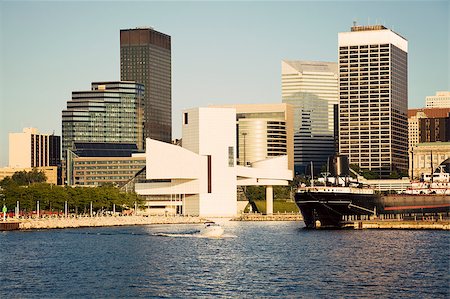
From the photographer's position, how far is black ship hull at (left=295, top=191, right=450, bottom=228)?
142 m

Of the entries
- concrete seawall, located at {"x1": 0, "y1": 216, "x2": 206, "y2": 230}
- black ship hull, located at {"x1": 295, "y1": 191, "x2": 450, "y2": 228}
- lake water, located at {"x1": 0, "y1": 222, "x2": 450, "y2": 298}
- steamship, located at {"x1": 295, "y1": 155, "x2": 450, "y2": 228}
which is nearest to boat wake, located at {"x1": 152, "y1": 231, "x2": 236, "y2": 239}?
lake water, located at {"x1": 0, "y1": 222, "x2": 450, "y2": 298}

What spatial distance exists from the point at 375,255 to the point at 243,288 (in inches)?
1061

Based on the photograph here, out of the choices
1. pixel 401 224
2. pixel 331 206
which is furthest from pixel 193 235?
pixel 401 224

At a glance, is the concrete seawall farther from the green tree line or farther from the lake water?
the lake water

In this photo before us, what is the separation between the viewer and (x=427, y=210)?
15762 cm

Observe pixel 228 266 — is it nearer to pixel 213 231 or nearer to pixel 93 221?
pixel 213 231

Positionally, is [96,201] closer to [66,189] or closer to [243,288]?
[66,189]

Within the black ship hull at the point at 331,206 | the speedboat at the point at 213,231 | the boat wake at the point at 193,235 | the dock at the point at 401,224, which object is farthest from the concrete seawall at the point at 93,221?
the dock at the point at 401,224

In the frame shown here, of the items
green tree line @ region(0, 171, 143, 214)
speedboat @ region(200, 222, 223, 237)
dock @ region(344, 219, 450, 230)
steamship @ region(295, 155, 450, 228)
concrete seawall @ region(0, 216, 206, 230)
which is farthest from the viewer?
green tree line @ region(0, 171, 143, 214)

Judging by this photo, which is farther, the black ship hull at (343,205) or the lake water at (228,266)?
the black ship hull at (343,205)

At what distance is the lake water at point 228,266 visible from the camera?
227ft

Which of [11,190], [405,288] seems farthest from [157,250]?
[11,190]

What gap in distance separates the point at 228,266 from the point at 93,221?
80.9m

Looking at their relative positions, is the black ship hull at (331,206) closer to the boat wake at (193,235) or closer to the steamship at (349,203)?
the steamship at (349,203)
